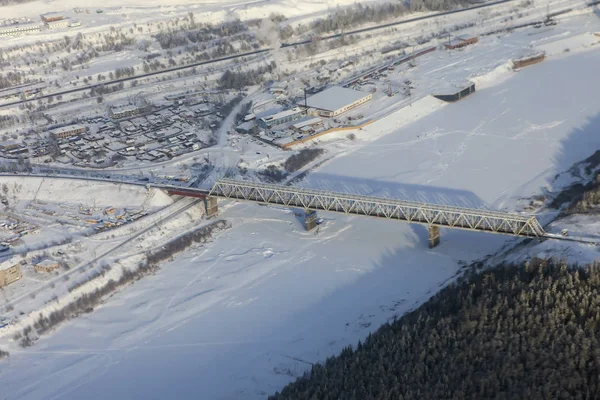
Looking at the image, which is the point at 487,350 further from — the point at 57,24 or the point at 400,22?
the point at 57,24

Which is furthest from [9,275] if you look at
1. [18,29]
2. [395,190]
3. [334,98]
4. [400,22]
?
[400,22]

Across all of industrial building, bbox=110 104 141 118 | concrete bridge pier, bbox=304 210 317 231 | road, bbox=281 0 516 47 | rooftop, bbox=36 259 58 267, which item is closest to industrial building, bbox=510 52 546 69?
road, bbox=281 0 516 47

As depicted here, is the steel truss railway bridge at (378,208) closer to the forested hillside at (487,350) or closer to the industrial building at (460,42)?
the forested hillside at (487,350)

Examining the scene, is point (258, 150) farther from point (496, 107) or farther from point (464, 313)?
point (464, 313)

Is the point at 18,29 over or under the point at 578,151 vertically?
over

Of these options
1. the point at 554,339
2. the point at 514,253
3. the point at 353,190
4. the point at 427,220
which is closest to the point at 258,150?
the point at 353,190

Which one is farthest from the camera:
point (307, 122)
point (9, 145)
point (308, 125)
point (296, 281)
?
point (307, 122)
